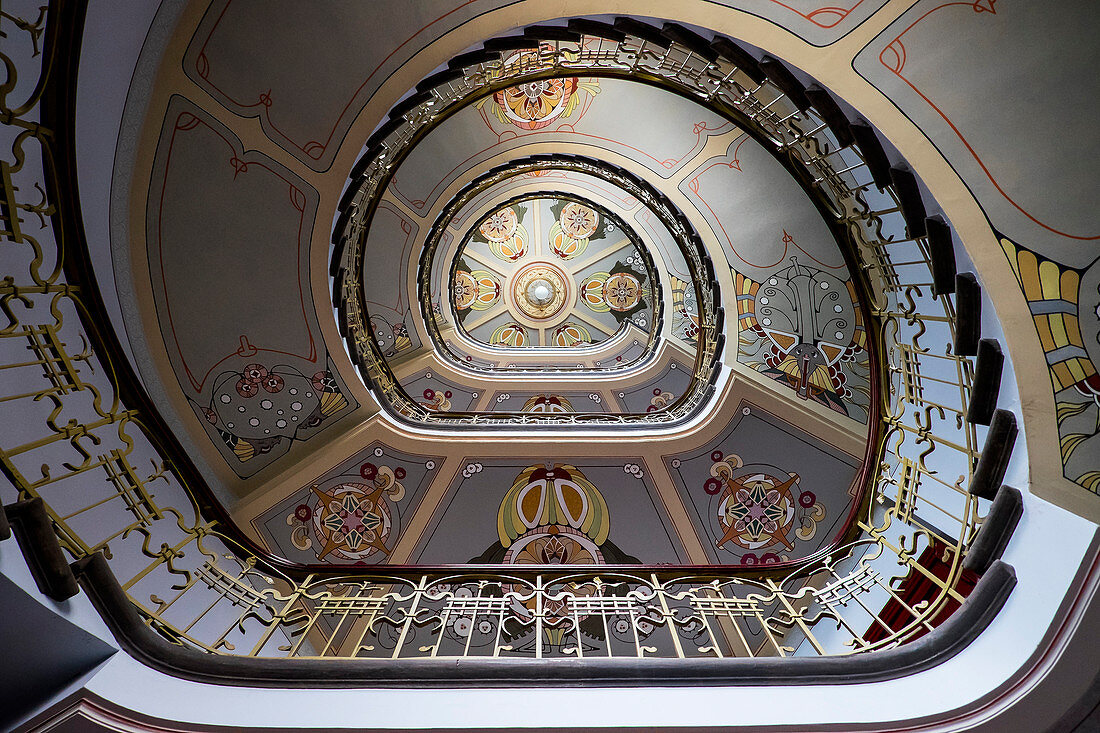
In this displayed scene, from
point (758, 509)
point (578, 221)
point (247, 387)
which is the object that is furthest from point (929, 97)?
point (578, 221)

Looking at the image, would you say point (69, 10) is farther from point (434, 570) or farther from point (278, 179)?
point (434, 570)

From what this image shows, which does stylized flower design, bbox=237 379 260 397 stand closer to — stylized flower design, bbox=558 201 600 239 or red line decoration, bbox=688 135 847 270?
red line decoration, bbox=688 135 847 270

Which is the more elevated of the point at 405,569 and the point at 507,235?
the point at 507,235

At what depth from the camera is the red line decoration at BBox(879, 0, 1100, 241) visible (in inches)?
92.8

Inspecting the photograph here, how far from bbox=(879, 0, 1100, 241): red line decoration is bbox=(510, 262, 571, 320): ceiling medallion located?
10948mm

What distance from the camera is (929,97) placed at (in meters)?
2.65

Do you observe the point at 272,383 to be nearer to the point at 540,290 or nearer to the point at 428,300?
the point at 428,300

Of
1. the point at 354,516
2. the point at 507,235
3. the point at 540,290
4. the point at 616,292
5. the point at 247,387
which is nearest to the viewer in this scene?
the point at 247,387

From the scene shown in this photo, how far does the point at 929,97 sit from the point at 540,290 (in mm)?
11257

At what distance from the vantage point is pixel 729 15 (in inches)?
128

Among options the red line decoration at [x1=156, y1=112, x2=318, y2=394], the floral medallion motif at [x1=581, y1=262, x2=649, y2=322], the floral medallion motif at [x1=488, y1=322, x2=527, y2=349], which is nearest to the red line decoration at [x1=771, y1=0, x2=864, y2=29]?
the red line decoration at [x1=156, y1=112, x2=318, y2=394]

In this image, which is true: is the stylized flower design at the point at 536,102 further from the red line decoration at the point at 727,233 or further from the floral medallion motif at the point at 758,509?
the floral medallion motif at the point at 758,509

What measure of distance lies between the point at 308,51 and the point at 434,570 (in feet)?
13.1

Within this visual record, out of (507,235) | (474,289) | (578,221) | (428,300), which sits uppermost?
(578,221)
